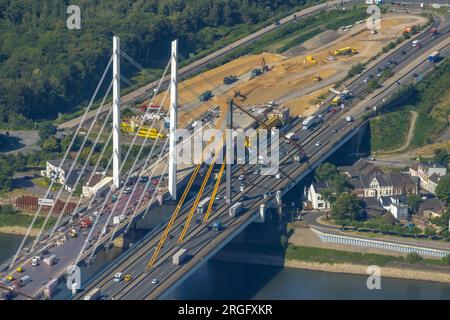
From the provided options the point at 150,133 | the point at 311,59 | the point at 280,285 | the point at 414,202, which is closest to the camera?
the point at 280,285

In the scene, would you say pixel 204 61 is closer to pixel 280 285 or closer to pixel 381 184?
pixel 381 184

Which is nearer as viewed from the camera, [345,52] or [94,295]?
[94,295]

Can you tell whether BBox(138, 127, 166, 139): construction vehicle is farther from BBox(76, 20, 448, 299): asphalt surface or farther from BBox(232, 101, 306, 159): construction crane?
BBox(76, 20, 448, 299): asphalt surface

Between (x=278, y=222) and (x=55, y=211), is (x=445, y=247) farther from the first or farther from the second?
(x=55, y=211)

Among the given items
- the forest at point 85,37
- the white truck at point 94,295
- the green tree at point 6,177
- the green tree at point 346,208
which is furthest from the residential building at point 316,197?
the forest at point 85,37

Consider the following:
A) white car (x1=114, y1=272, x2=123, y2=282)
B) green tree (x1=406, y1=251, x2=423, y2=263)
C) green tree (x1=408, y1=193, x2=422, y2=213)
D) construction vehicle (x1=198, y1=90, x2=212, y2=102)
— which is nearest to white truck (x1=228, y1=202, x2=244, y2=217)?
green tree (x1=406, y1=251, x2=423, y2=263)

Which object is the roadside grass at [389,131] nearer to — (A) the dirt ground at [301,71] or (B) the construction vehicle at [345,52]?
(A) the dirt ground at [301,71]

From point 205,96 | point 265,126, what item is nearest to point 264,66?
point 205,96
